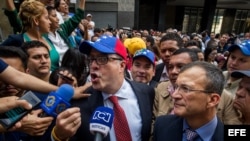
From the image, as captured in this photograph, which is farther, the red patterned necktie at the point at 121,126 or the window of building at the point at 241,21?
the window of building at the point at 241,21

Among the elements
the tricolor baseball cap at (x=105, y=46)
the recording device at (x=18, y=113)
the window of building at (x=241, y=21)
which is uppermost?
the tricolor baseball cap at (x=105, y=46)

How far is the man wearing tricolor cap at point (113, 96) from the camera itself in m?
1.86

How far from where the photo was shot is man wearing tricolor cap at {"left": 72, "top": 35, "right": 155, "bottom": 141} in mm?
1858

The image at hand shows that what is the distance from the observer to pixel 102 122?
57.3 inches

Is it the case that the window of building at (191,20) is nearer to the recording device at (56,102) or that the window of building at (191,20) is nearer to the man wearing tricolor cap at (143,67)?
the man wearing tricolor cap at (143,67)

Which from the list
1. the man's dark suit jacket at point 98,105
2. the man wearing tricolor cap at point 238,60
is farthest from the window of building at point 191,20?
the man's dark suit jacket at point 98,105

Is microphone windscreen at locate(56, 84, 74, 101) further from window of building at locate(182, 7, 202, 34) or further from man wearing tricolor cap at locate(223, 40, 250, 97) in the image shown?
window of building at locate(182, 7, 202, 34)

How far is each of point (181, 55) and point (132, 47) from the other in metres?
1.61

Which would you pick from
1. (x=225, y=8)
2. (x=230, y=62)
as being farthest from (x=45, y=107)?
(x=225, y=8)

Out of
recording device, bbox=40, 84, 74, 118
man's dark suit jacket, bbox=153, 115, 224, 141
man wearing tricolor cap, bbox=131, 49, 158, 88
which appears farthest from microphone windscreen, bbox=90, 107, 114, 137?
man wearing tricolor cap, bbox=131, 49, 158, 88

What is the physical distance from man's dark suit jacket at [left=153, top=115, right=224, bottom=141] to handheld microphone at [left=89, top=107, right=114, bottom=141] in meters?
0.48

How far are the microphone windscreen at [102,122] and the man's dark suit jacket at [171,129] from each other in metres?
0.48

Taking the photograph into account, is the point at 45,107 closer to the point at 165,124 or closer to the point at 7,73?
the point at 7,73

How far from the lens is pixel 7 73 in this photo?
1.85m
